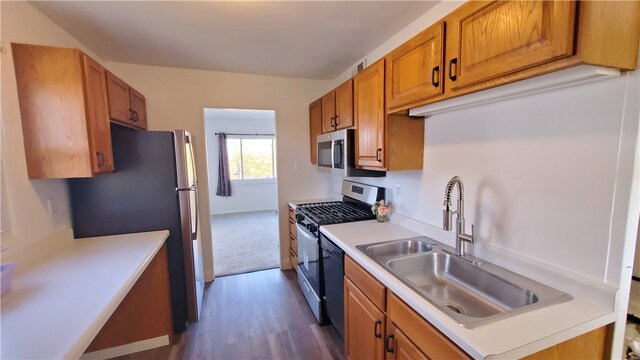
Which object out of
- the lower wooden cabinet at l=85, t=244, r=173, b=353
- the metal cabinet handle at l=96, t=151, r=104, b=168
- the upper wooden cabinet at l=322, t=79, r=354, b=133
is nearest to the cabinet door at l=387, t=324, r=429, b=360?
the upper wooden cabinet at l=322, t=79, r=354, b=133

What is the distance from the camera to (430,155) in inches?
72.6

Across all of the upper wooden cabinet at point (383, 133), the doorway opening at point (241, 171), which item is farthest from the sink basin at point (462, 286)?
the doorway opening at point (241, 171)

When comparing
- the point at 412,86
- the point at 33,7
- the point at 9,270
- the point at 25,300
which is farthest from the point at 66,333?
the point at 33,7

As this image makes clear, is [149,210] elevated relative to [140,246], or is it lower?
elevated

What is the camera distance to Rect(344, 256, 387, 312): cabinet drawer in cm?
135

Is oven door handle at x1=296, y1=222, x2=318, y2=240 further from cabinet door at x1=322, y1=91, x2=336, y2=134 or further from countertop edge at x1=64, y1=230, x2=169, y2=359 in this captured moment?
countertop edge at x1=64, y1=230, x2=169, y2=359

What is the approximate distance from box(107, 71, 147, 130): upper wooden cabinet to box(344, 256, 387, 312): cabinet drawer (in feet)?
6.60

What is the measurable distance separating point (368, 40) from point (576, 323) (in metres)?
2.22

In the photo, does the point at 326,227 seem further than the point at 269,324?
No

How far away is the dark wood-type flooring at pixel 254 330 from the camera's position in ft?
6.56

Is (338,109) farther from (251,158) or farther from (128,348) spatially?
(251,158)

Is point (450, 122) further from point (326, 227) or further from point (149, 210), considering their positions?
point (149, 210)

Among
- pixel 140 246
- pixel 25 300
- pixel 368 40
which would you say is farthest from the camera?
pixel 368 40

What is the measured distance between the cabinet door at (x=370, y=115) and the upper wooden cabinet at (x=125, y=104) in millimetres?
1857
